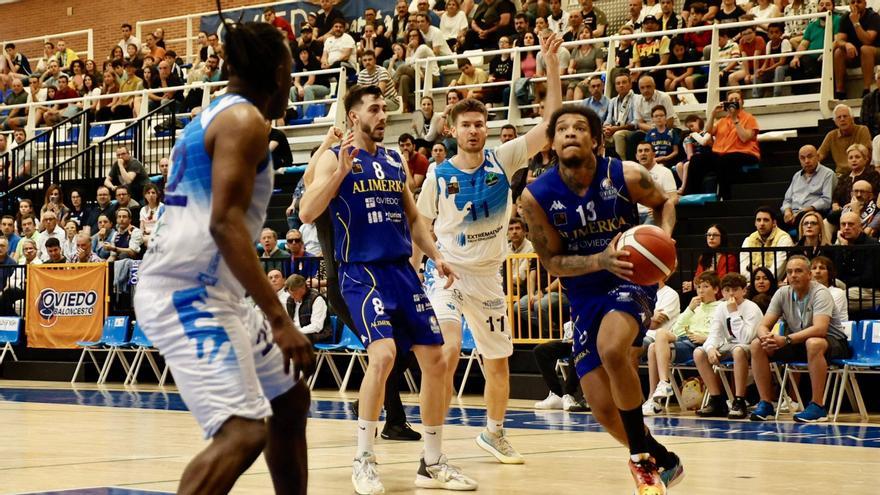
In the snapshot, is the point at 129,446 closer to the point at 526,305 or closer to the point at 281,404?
the point at 281,404

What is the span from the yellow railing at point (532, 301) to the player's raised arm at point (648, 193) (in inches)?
264

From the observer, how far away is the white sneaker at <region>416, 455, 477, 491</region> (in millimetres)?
6668

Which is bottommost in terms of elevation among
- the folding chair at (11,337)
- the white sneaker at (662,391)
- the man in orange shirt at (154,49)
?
the white sneaker at (662,391)

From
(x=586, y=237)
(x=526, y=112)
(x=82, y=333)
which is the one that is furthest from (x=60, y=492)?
(x=526, y=112)

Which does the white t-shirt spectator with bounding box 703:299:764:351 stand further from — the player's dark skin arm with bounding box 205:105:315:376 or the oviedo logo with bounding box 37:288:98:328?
the oviedo logo with bounding box 37:288:98:328

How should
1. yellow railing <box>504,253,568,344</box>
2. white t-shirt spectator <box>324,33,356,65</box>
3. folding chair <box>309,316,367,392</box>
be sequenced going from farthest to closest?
white t-shirt spectator <box>324,33,356,65</box> < folding chair <box>309,316,367,392</box> < yellow railing <box>504,253,568,344</box>

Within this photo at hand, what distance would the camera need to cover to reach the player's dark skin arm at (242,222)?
3.84 m

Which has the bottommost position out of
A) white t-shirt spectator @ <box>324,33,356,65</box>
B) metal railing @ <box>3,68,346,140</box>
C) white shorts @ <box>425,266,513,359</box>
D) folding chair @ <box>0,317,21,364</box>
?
folding chair @ <box>0,317,21,364</box>

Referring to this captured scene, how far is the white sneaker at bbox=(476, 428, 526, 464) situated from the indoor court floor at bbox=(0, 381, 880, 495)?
76 mm

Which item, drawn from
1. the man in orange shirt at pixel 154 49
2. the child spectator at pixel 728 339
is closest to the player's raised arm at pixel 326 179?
the child spectator at pixel 728 339

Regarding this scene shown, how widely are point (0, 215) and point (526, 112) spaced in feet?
32.3

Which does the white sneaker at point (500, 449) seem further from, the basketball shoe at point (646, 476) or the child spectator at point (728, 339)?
the child spectator at point (728, 339)

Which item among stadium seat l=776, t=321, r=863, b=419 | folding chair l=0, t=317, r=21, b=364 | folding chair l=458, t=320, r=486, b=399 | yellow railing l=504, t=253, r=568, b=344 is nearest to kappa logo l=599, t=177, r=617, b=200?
stadium seat l=776, t=321, r=863, b=419


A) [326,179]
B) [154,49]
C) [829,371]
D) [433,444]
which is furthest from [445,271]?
[154,49]
